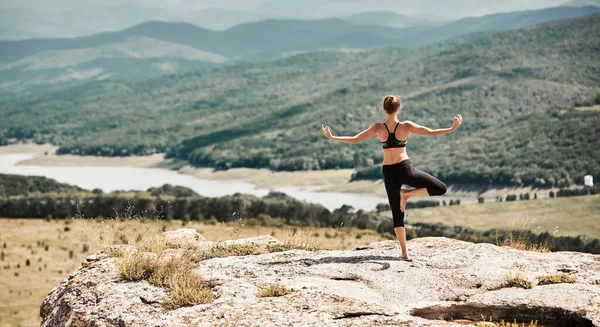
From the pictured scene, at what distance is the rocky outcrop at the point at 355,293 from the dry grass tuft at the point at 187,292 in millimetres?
→ 147

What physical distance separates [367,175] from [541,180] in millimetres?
51267

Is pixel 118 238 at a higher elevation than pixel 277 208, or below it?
higher

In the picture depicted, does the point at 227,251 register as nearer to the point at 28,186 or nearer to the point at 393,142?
the point at 393,142

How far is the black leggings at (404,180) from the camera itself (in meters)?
13.0

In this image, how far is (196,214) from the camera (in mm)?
81375

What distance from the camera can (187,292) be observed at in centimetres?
1082

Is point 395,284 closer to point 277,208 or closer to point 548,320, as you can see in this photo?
point 548,320

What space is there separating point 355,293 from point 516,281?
2823 millimetres

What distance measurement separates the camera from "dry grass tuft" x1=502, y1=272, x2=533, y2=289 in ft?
36.8

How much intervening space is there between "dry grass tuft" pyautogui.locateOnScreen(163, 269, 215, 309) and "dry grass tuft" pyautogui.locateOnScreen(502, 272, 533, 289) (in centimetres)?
498

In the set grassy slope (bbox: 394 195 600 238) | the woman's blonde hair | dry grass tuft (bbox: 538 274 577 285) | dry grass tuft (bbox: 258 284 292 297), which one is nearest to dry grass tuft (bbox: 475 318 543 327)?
dry grass tuft (bbox: 538 274 577 285)

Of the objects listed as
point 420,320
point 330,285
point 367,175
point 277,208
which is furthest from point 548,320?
point 367,175

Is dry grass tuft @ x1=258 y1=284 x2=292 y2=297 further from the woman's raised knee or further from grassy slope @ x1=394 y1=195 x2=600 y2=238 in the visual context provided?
grassy slope @ x1=394 y1=195 x2=600 y2=238

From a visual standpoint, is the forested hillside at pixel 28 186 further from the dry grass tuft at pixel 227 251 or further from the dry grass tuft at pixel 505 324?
the dry grass tuft at pixel 505 324
